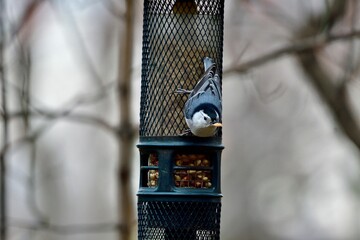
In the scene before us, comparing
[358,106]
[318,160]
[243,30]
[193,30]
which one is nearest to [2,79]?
[243,30]

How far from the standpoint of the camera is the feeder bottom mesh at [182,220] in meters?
4.47

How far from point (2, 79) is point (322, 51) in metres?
2.27

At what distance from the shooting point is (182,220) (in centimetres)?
447

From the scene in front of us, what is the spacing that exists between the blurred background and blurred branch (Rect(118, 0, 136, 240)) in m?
0.01

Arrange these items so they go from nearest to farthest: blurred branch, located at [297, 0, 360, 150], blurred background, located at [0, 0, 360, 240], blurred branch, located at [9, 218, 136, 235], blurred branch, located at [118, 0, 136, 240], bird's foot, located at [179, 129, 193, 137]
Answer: bird's foot, located at [179, 129, 193, 137], blurred branch, located at [297, 0, 360, 150], blurred background, located at [0, 0, 360, 240], blurred branch, located at [9, 218, 136, 235], blurred branch, located at [118, 0, 136, 240]

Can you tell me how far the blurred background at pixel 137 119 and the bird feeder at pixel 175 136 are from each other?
202 cm

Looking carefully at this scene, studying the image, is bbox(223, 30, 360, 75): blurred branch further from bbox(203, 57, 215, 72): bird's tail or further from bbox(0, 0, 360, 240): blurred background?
bbox(203, 57, 215, 72): bird's tail

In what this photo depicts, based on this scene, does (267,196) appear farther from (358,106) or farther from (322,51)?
(322,51)

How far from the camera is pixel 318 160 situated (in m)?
10.7

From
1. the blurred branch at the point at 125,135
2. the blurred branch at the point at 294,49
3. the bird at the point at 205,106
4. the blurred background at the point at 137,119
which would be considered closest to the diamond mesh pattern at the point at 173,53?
the bird at the point at 205,106

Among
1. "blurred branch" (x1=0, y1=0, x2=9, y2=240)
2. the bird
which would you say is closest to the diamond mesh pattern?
the bird

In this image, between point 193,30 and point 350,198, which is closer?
point 193,30

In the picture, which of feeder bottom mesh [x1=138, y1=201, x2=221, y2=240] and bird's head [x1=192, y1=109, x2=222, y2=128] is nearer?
bird's head [x1=192, y1=109, x2=222, y2=128]

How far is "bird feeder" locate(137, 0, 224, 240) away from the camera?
14.7 ft
